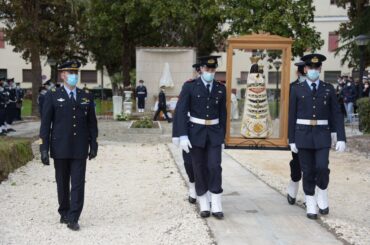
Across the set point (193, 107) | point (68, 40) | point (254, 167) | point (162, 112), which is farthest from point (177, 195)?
point (68, 40)

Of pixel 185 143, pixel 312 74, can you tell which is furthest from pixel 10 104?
pixel 312 74

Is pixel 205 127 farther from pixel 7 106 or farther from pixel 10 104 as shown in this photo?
pixel 10 104

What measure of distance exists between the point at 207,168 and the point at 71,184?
1.67 metres

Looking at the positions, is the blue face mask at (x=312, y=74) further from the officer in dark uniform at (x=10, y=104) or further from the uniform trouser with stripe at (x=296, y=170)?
the officer in dark uniform at (x=10, y=104)

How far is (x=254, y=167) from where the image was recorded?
11516 mm

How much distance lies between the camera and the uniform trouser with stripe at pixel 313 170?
6.97m

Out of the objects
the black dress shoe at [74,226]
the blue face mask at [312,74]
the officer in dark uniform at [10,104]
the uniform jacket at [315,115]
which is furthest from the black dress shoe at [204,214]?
the officer in dark uniform at [10,104]

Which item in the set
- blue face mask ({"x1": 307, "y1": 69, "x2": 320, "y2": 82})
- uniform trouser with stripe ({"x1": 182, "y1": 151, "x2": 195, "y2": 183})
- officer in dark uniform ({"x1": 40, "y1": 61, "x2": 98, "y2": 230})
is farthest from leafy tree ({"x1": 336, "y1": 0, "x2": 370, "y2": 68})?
officer in dark uniform ({"x1": 40, "y1": 61, "x2": 98, "y2": 230})

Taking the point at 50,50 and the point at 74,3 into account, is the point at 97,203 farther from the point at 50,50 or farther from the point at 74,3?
the point at 50,50

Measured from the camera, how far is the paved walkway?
600cm

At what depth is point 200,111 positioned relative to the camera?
272 inches

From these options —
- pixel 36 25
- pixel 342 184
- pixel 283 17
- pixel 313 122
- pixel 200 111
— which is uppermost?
pixel 283 17

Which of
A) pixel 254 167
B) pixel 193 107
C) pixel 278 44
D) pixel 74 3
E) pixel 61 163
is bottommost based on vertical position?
pixel 254 167

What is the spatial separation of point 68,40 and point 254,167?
62.2ft
